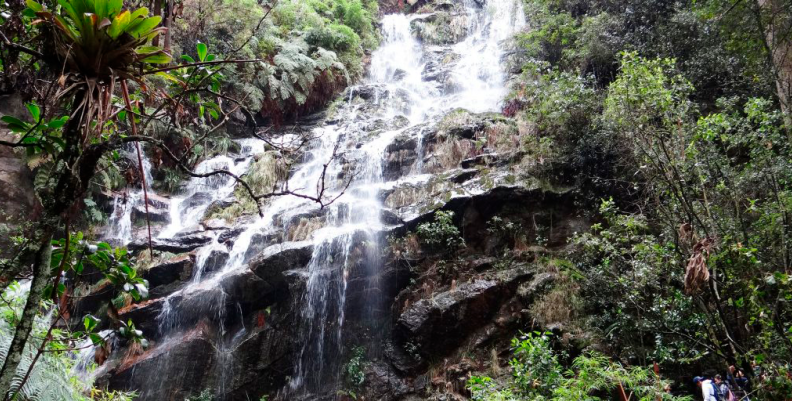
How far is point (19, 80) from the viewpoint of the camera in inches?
115

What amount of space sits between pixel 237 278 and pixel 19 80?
732cm

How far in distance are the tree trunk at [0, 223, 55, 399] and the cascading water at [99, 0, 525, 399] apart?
93.6 inches

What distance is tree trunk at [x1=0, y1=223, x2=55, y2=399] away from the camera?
5.34ft

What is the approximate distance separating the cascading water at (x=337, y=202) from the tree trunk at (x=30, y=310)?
238cm

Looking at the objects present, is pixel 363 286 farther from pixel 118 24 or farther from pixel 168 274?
pixel 118 24

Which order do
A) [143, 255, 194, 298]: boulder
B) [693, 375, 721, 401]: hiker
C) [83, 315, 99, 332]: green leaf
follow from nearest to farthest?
[83, 315, 99, 332]: green leaf, [693, 375, 721, 401]: hiker, [143, 255, 194, 298]: boulder

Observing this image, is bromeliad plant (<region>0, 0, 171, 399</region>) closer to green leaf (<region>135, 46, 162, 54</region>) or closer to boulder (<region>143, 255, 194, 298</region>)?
green leaf (<region>135, 46, 162, 54</region>)

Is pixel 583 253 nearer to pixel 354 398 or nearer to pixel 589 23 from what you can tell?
pixel 354 398

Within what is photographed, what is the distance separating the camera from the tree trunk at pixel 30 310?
1.63m

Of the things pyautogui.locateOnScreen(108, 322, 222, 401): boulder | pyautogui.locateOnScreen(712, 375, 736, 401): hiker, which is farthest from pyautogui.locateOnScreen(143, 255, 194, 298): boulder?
pyautogui.locateOnScreen(712, 375, 736, 401): hiker

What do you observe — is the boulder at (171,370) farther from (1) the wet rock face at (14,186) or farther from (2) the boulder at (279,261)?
(1) the wet rock face at (14,186)

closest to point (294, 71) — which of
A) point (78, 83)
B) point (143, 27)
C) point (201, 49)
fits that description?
point (201, 49)

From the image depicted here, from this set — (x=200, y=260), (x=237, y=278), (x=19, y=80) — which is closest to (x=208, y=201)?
(x=200, y=260)

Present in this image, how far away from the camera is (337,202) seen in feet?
38.1
